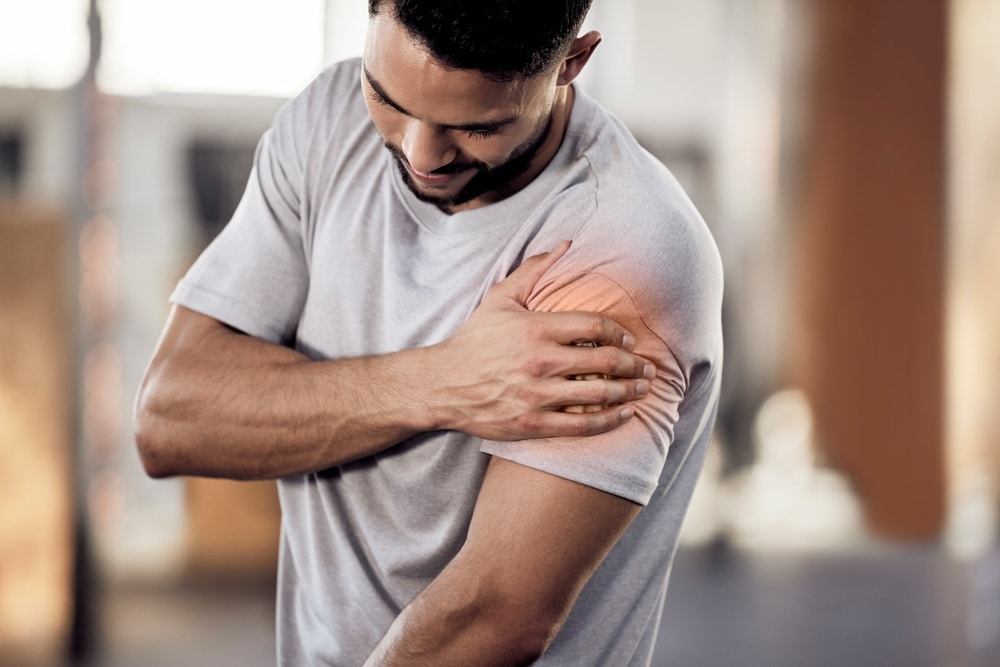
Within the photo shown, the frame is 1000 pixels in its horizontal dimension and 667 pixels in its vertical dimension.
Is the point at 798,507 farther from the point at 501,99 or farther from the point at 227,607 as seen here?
the point at 501,99

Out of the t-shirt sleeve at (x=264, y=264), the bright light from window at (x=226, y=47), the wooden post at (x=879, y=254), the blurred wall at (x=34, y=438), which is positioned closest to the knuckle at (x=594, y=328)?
the t-shirt sleeve at (x=264, y=264)

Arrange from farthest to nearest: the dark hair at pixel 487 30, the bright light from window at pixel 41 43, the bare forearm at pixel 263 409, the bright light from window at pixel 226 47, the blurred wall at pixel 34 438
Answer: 1. the bright light from window at pixel 226 47
2. the bright light from window at pixel 41 43
3. the blurred wall at pixel 34 438
4. the bare forearm at pixel 263 409
5. the dark hair at pixel 487 30

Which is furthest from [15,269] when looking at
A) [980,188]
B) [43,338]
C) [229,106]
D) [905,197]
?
[980,188]

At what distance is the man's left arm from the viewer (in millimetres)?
1111

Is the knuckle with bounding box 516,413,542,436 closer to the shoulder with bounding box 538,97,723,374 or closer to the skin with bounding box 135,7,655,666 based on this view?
the skin with bounding box 135,7,655,666

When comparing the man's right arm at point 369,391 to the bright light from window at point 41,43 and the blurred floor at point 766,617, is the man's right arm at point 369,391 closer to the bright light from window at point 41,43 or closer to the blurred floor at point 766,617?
the blurred floor at point 766,617

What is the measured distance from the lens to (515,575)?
111cm

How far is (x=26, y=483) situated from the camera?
3.62 meters

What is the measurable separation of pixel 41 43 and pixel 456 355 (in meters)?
3.23

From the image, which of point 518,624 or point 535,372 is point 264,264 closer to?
point 535,372

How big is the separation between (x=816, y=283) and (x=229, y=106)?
285 centimetres

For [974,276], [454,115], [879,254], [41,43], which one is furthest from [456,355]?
[974,276]

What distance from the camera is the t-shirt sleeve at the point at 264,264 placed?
134 cm

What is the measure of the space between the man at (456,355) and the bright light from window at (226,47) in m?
2.91
